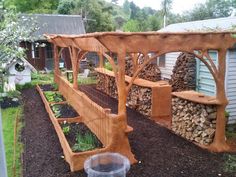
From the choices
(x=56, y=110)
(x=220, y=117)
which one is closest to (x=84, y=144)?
(x=220, y=117)

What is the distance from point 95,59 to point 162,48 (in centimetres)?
1847

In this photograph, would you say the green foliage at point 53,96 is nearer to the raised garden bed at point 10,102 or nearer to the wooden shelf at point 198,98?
the raised garden bed at point 10,102

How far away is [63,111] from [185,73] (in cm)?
462

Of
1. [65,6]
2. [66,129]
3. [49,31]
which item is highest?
[65,6]

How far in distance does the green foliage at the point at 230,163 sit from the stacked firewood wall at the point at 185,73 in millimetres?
4650

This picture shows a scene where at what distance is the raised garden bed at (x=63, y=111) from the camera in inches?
379

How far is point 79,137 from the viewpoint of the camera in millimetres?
7109

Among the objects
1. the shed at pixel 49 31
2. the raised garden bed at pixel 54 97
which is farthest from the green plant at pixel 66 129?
the shed at pixel 49 31

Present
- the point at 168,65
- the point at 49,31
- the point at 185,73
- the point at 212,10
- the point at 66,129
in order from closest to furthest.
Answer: the point at 66,129, the point at 185,73, the point at 168,65, the point at 49,31, the point at 212,10

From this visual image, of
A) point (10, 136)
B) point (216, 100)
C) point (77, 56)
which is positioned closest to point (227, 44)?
point (216, 100)

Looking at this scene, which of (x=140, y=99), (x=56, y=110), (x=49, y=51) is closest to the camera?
(x=56, y=110)

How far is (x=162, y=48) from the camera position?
22.2 feet

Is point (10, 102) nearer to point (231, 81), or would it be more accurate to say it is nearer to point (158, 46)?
point (158, 46)

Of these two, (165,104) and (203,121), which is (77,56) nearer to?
(165,104)
